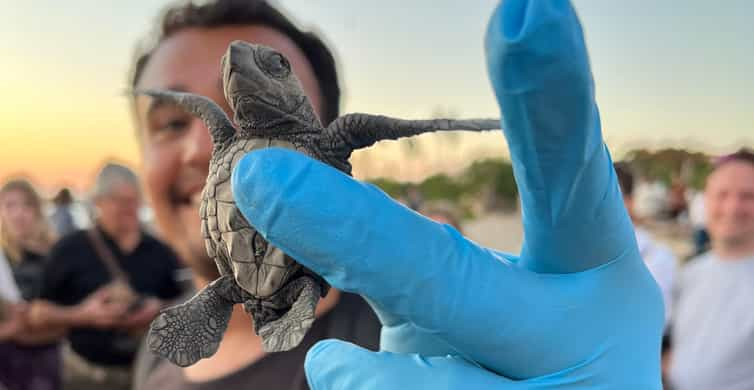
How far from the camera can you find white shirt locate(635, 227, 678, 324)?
1.73m

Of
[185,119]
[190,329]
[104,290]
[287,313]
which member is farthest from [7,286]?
[287,313]

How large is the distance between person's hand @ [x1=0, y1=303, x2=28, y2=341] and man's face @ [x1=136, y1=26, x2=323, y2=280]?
0.99m

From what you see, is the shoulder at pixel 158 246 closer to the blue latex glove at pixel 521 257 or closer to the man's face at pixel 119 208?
the man's face at pixel 119 208

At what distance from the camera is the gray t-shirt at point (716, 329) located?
4.94 feet

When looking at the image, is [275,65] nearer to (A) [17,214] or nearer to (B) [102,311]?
(B) [102,311]

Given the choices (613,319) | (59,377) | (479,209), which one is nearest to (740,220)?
(613,319)

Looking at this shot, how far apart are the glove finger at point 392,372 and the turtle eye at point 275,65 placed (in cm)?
39

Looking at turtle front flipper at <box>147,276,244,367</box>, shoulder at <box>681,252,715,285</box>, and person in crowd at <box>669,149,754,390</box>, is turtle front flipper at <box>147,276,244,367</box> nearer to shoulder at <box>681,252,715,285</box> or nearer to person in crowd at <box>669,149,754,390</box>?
person in crowd at <box>669,149,754,390</box>

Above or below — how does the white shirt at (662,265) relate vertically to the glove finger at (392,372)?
below

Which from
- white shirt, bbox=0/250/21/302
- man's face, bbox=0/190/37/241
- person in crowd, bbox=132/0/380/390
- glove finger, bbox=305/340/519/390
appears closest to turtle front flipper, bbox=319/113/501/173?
glove finger, bbox=305/340/519/390

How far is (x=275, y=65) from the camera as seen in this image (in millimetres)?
662

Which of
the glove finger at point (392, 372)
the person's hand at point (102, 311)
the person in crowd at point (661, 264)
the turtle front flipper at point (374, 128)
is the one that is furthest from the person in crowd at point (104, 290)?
the person in crowd at point (661, 264)

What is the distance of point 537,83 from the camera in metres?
0.56

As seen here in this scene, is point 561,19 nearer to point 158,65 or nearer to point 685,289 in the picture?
point 158,65
